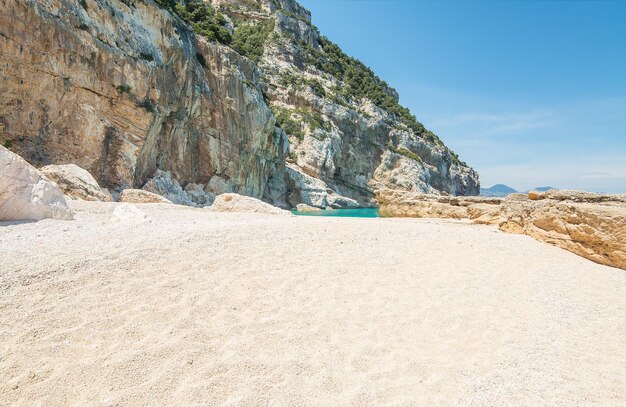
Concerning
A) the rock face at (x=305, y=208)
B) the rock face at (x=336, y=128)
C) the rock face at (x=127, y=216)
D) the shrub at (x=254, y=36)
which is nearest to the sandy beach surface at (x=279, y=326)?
the rock face at (x=127, y=216)

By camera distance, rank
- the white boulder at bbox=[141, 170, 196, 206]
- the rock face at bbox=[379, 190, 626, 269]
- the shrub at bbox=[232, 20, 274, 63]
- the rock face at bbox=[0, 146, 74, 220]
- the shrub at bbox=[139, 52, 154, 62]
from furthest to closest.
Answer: the shrub at bbox=[232, 20, 274, 63] < the white boulder at bbox=[141, 170, 196, 206] < the shrub at bbox=[139, 52, 154, 62] < the rock face at bbox=[379, 190, 626, 269] < the rock face at bbox=[0, 146, 74, 220]

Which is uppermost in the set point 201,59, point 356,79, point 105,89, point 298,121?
point 356,79

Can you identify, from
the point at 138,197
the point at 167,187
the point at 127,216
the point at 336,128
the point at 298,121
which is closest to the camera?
the point at 127,216

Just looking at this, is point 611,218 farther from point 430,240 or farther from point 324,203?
point 324,203

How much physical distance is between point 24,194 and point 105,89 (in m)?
20.5

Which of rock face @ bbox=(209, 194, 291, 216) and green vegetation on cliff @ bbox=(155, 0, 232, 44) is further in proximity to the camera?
green vegetation on cliff @ bbox=(155, 0, 232, 44)

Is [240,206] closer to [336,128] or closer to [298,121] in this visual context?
[298,121]

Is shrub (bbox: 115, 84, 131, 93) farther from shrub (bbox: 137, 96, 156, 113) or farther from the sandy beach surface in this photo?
the sandy beach surface

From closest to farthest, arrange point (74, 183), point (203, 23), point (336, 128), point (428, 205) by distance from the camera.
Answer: point (74, 183)
point (428, 205)
point (203, 23)
point (336, 128)

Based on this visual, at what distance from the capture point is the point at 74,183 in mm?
14727

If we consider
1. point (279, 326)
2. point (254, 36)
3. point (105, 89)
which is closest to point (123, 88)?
point (105, 89)

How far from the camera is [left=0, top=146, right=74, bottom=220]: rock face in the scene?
7676 mm

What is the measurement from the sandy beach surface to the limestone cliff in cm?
1995

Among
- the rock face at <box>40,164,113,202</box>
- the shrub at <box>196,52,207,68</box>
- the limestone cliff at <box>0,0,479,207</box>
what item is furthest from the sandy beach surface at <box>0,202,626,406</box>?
the shrub at <box>196,52,207,68</box>
